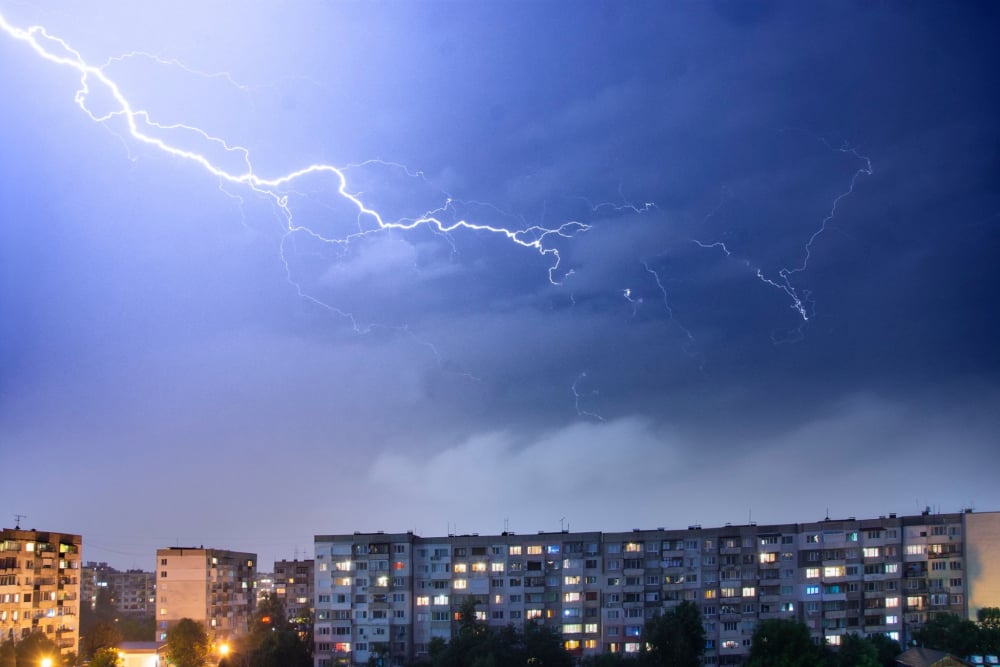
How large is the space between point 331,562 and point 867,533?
1056 inches

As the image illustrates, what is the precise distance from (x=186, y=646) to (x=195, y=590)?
1162 cm

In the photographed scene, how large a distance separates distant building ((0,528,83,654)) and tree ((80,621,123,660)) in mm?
1793

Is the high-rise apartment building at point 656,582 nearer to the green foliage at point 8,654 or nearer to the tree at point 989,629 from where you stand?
the tree at point 989,629

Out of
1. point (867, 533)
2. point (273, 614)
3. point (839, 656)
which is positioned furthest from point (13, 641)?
point (867, 533)

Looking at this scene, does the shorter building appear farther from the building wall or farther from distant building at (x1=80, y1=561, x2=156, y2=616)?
distant building at (x1=80, y1=561, x2=156, y2=616)

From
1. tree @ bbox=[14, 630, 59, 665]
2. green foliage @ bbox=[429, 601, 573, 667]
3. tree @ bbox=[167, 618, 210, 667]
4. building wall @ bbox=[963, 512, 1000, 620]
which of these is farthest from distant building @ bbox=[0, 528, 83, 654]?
building wall @ bbox=[963, 512, 1000, 620]

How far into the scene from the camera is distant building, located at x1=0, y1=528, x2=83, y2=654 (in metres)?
50.1

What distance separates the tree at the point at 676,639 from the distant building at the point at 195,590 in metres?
34.7

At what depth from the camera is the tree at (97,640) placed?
189 feet

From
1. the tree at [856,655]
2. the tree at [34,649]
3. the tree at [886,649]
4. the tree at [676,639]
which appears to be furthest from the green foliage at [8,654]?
the tree at [886,649]

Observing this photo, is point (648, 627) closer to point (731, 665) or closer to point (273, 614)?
point (731, 665)

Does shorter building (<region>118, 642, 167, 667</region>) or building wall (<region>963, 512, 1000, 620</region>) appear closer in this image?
building wall (<region>963, 512, 1000, 620</region>)

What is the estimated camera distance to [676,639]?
43.1 meters

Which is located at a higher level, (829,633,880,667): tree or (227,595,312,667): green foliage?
(829,633,880,667): tree
